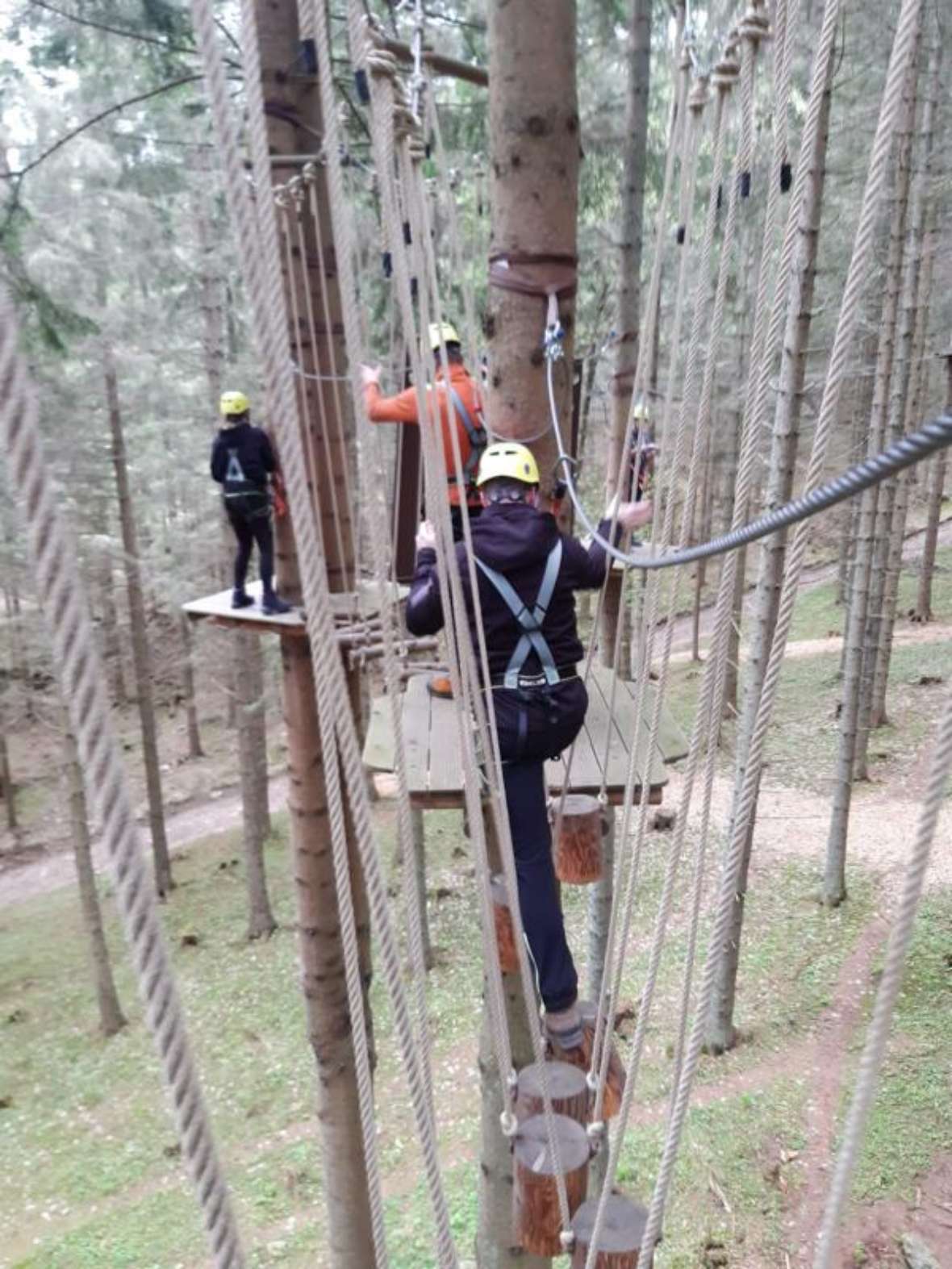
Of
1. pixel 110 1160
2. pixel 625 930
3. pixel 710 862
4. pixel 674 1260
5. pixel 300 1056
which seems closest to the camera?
pixel 625 930

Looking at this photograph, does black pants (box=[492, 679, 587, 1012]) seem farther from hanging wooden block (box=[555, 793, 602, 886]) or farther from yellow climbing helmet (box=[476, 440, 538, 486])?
yellow climbing helmet (box=[476, 440, 538, 486])

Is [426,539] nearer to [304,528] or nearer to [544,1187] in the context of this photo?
[304,528]

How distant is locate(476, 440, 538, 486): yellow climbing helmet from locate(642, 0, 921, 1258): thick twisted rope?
0.92m

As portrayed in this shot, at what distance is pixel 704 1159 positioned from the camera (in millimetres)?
4199

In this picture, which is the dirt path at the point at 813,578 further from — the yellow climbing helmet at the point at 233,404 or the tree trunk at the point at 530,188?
the tree trunk at the point at 530,188

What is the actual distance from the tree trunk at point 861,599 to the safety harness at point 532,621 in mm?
4284

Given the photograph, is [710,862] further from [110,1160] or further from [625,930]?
[625,930]

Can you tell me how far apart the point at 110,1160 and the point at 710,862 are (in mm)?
4974

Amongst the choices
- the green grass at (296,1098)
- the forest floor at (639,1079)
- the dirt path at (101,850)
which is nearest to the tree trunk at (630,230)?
the forest floor at (639,1079)

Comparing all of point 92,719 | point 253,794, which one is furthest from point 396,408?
point 253,794

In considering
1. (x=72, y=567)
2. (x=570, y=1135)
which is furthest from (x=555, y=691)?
(x=72, y=567)

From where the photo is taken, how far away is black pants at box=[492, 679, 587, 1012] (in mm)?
2227

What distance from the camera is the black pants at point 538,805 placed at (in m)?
2.23

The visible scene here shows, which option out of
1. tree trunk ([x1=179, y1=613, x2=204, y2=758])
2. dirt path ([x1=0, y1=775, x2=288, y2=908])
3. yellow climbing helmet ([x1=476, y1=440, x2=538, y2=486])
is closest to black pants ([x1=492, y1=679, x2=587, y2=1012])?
yellow climbing helmet ([x1=476, y1=440, x2=538, y2=486])
